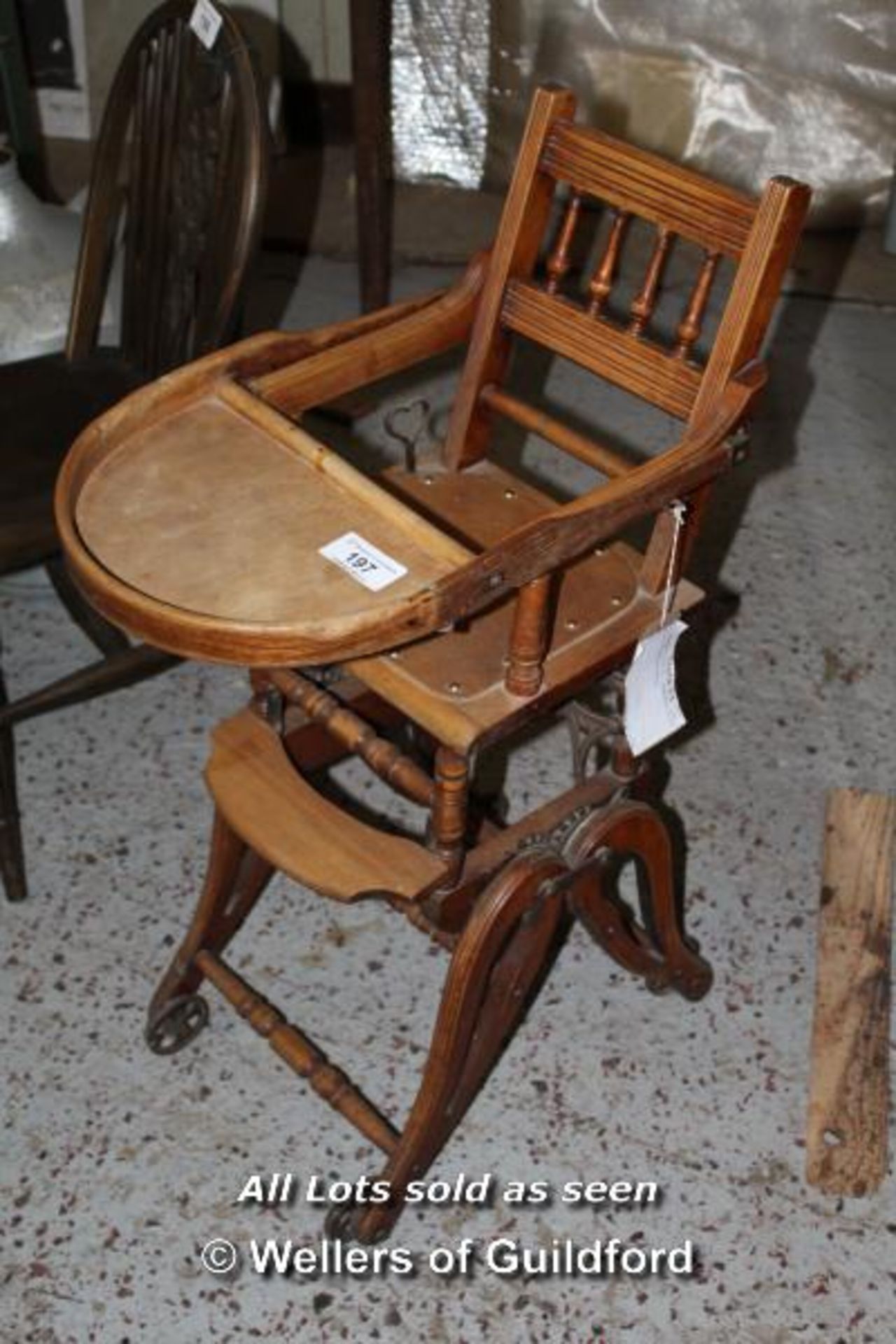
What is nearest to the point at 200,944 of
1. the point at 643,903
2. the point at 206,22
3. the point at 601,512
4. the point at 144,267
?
the point at 643,903

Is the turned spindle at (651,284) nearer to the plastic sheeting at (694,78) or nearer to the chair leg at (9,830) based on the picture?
the chair leg at (9,830)

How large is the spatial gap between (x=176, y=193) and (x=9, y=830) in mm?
835

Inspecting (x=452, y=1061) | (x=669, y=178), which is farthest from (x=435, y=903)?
(x=669, y=178)

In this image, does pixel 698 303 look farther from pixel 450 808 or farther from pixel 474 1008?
pixel 474 1008

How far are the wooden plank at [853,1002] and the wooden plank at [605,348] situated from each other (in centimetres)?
83

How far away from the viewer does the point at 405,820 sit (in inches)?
86.4

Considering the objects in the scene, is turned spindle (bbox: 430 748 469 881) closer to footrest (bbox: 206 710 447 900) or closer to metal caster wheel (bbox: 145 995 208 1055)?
footrest (bbox: 206 710 447 900)

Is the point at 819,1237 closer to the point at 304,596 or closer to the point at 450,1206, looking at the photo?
the point at 450,1206

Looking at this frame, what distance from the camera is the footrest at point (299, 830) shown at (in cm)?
149

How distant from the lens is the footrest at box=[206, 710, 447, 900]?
149 centimetres

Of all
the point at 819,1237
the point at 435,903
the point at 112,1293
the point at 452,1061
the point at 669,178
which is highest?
the point at 669,178

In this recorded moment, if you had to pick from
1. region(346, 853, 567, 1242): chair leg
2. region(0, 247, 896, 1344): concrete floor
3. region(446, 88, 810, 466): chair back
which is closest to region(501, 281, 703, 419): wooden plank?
region(446, 88, 810, 466): chair back

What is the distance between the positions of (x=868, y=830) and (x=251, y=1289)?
1.03 meters

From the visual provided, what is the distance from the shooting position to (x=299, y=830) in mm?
1545
